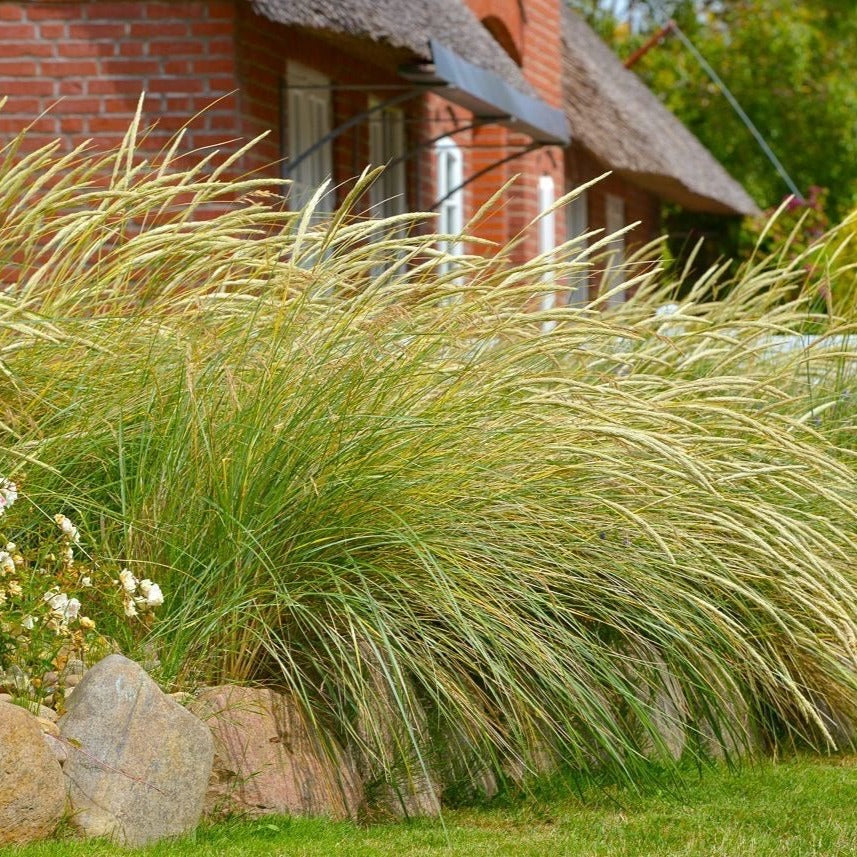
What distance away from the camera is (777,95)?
969 inches

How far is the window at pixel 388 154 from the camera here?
1062 centimetres

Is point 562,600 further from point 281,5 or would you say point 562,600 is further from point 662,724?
point 281,5

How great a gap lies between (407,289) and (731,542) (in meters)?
1.10

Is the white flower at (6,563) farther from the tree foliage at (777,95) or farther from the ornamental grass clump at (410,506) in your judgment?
the tree foliage at (777,95)

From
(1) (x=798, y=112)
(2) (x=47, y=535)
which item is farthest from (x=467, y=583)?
(1) (x=798, y=112)

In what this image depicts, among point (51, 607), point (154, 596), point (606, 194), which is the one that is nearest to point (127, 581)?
point (154, 596)

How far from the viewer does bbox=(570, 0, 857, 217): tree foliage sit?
2383 cm

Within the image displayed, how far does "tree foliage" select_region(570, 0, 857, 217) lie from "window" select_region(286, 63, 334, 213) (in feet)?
46.2

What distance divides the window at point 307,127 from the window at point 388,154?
53 centimetres

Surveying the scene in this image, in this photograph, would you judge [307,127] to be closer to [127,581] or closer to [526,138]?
[526,138]

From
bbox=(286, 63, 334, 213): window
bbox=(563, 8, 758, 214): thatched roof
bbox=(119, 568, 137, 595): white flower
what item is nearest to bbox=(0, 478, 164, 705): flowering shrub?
bbox=(119, 568, 137, 595): white flower

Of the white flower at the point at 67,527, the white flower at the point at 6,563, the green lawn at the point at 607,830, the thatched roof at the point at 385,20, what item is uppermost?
the thatched roof at the point at 385,20

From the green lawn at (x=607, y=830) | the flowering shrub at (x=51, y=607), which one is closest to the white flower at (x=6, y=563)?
the flowering shrub at (x=51, y=607)

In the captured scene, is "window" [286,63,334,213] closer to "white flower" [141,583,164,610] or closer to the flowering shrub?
the flowering shrub
